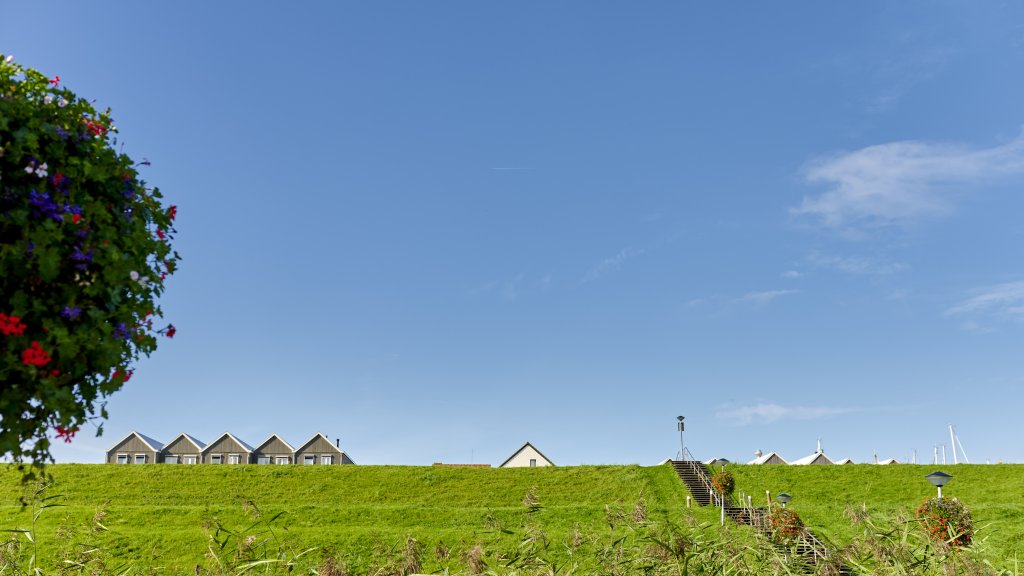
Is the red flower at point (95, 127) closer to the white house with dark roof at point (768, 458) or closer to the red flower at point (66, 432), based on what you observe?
the red flower at point (66, 432)

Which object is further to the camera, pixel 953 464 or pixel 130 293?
pixel 953 464

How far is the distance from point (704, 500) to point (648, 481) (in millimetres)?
4996

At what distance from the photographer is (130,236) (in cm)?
814

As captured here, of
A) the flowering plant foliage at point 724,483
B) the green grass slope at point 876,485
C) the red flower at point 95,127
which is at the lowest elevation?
the green grass slope at point 876,485

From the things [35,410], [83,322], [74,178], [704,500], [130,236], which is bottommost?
[704,500]

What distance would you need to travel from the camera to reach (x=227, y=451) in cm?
7581

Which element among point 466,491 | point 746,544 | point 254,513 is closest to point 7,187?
point 254,513

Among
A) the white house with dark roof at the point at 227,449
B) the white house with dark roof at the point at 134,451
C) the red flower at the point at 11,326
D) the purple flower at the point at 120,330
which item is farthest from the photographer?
the white house with dark roof at the point at 227,449

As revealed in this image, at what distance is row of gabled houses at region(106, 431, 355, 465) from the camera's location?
75562mm

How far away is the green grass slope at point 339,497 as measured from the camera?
121 feet

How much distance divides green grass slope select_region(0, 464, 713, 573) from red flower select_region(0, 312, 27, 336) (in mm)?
27046

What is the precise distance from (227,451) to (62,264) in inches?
2924

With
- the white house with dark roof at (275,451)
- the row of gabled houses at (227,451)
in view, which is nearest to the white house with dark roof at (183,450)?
the row of gabled houses at (227,451)

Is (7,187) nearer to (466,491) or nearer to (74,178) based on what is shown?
(74,178)
